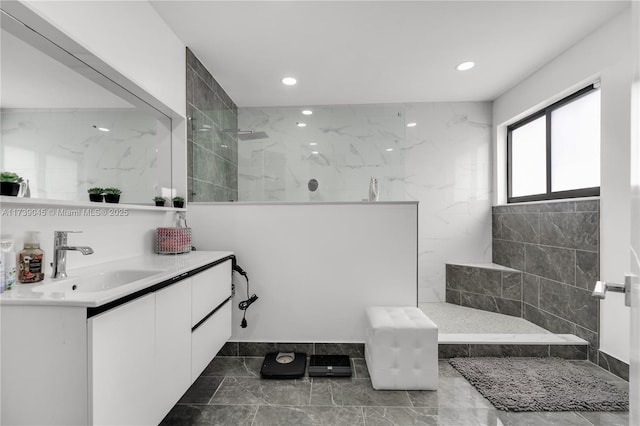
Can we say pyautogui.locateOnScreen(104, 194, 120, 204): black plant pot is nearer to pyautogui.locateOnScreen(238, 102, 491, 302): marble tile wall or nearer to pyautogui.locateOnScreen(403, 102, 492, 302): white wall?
pyautogui.locateOnScreen(238, 102, 491, 302): marble tile wall

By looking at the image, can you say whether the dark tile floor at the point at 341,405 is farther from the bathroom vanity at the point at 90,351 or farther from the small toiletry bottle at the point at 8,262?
the small toiletry bottle at the point at 8,262

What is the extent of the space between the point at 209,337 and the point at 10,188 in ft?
3.98

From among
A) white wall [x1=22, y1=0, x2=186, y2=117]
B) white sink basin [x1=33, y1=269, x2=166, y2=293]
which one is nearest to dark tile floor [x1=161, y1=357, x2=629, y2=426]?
white sink basin [x1=33, y1=269, x2=166, y2=293]

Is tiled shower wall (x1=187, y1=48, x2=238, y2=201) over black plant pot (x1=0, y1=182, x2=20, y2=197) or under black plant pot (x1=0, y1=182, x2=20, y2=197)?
over

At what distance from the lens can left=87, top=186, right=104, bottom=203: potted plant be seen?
60.9 inches

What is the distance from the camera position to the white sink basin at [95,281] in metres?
1.22

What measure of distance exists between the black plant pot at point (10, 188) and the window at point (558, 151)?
3.54 meters

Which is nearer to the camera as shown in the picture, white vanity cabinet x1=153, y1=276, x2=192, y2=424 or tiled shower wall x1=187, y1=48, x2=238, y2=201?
white vanity cabinet x1=153, y1=276, x2=192, y2=424

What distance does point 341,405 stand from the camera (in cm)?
→ 181

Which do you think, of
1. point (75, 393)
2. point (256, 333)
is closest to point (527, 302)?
point (256, 333)

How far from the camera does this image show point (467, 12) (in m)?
2.10

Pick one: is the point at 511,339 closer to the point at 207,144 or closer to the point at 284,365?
the point at 284,365

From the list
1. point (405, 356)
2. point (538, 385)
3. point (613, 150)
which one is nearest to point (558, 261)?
point (613, 150)

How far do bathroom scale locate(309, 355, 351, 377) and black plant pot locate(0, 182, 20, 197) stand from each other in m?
1.87
